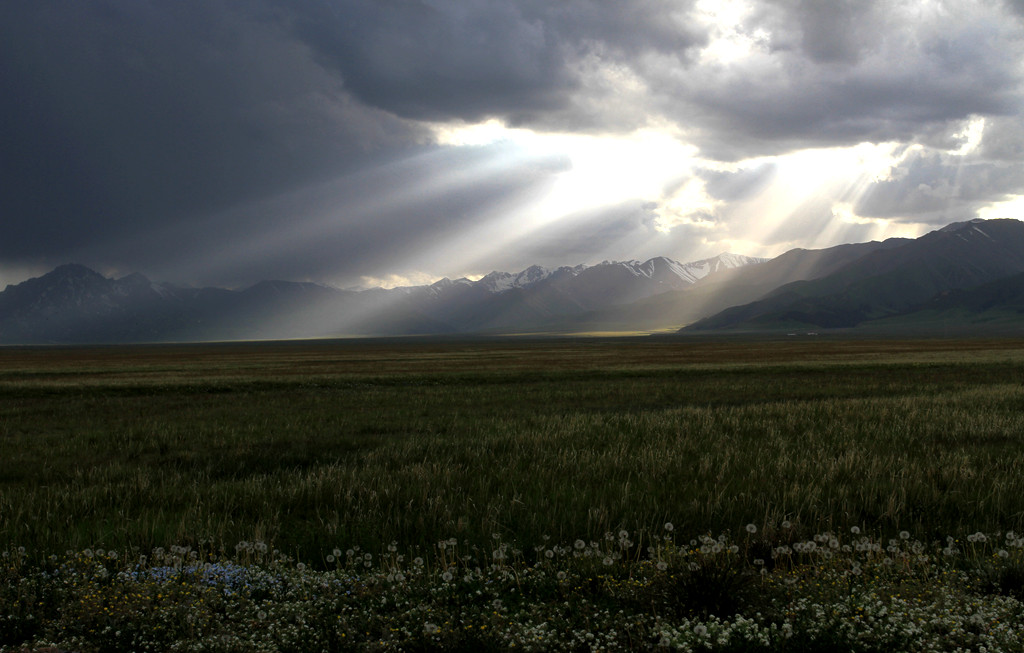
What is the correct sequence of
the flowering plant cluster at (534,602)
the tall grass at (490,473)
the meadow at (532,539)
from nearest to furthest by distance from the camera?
1. the flowering plant cluster at (534,602)
2. the meadow at (532,539)
3. the tall grass at (490,473)

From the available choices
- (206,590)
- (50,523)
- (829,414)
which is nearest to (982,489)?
(206,590)

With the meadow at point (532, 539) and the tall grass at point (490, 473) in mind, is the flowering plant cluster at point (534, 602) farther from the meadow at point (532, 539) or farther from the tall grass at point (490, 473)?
the tall grass at point (490, 473)

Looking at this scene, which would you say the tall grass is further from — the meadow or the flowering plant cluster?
the flowering plant cluster

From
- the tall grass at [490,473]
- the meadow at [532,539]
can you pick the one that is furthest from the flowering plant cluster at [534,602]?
the tall grass at [490,473]

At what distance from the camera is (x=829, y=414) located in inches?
771

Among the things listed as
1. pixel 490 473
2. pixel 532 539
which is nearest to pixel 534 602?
pixel 532 539

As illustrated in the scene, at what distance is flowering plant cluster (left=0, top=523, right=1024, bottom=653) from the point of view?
437 cm

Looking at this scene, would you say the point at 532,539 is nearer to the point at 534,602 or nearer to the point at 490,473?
the point at 534,602

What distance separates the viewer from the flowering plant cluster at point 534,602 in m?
4.37

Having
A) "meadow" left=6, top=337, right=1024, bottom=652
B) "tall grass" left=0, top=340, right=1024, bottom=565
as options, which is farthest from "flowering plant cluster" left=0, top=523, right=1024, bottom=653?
"tall grass" left=0, top=340, right=1024, bottom=565

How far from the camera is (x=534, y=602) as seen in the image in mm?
5129

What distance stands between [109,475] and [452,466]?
7158mm

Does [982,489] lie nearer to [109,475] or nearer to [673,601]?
[673,601]

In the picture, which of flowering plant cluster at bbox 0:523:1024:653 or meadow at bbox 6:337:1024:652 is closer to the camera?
flowering plant cluster at bbox 0:523:1024:653
